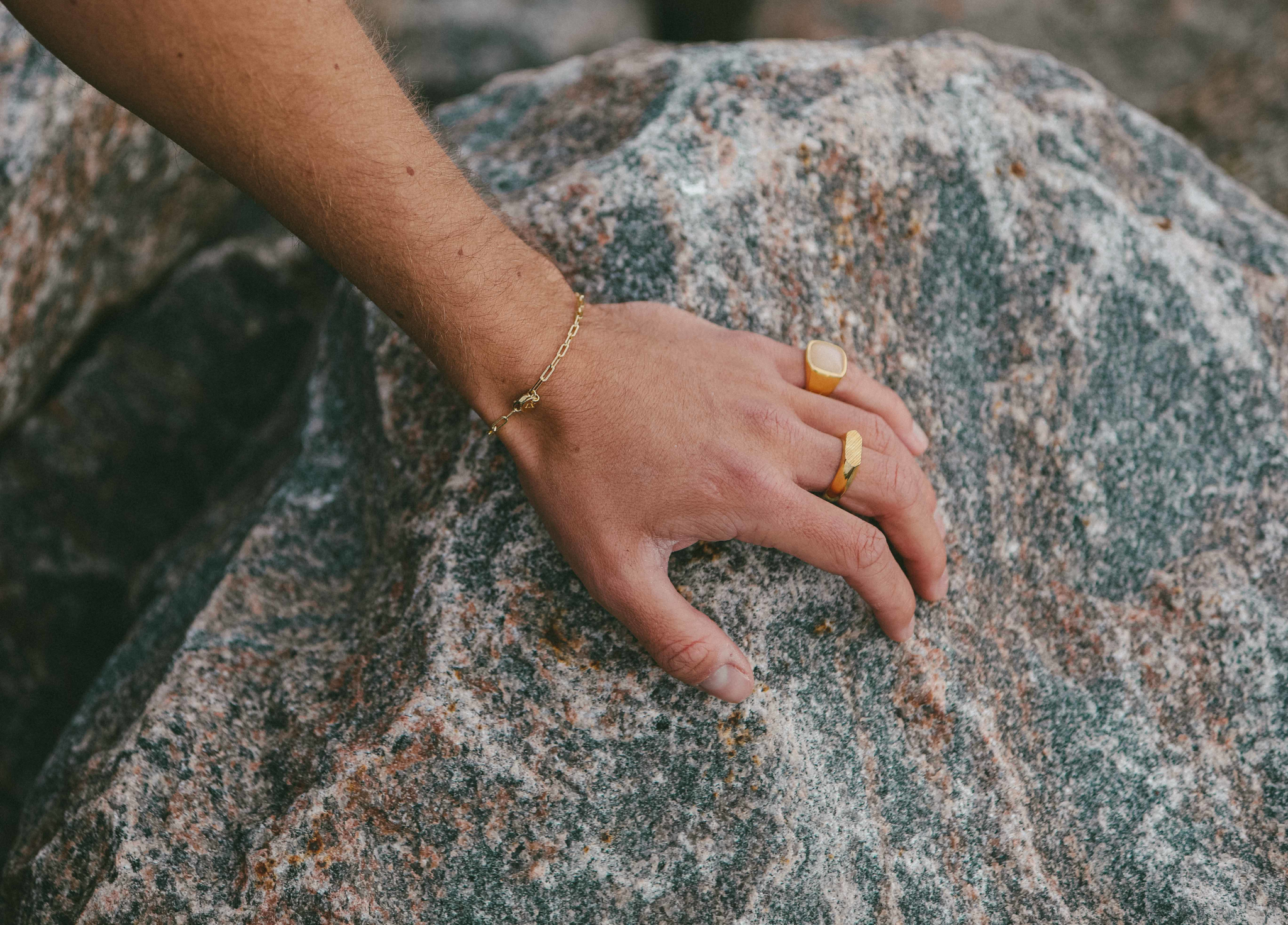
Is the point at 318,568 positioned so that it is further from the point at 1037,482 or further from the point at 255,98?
the point at 1037,482

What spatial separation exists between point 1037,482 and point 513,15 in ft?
13.8

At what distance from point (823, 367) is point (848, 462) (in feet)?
0.79

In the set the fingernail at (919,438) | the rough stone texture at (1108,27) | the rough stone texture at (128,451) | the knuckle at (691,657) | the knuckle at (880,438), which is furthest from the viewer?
the rough stone texture at (1108,27)

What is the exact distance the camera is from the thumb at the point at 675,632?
1498mm

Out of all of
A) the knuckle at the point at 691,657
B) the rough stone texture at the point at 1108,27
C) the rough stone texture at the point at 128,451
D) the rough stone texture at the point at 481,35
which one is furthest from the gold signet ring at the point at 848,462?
the rough stone texture at the point at 481,35

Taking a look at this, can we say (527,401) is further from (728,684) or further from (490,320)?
(728,684)

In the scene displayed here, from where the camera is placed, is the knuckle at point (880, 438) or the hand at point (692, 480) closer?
the hand at point (692, 480)

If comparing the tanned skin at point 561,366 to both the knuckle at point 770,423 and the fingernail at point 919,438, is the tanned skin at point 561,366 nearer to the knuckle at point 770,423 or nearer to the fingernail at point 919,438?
the knuckle at point 770,423

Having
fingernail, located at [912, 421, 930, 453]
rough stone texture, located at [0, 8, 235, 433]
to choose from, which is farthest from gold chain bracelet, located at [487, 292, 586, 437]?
rough stone texture, located at [0, 8, 235, 433]

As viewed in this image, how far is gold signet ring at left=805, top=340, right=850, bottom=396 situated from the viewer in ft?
5.48

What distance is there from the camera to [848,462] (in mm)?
1536

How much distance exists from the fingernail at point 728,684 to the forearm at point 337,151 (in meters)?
0.66

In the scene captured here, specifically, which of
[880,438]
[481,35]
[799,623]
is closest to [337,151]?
[880,438]

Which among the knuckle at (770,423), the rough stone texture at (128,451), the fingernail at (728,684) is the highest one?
the knuckle at (770,423)
